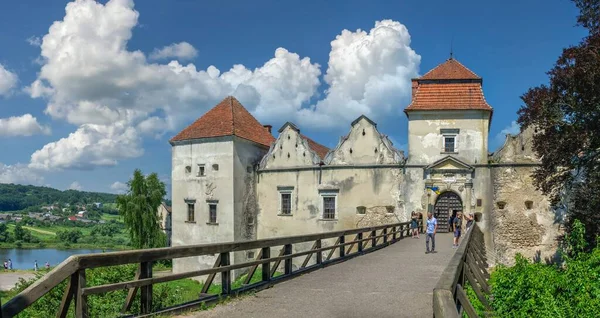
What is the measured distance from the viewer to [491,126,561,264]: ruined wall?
985 inches

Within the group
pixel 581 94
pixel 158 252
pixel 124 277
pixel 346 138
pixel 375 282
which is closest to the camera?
pixel 158 252

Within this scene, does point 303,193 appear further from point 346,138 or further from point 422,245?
point 422,245

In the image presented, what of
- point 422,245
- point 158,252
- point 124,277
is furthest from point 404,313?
point 422,245

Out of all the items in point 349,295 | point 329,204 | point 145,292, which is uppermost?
point 329,204

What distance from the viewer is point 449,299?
4.11m

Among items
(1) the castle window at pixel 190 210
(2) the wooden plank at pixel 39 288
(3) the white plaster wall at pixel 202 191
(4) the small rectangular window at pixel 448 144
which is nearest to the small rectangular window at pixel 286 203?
(3) the white plaster wall at pixel 202 191

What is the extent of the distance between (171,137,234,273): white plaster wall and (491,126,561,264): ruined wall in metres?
14.4

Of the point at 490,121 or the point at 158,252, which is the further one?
the point at 490,121

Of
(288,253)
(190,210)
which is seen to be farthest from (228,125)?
(288,253)

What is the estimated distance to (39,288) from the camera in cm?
480

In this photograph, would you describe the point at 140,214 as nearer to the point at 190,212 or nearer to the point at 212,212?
the point at 190,212

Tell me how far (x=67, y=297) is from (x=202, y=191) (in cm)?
2478

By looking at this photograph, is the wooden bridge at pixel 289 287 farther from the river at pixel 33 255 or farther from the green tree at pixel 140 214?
the river at pixel 33 255

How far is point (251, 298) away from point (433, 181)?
1990cm
